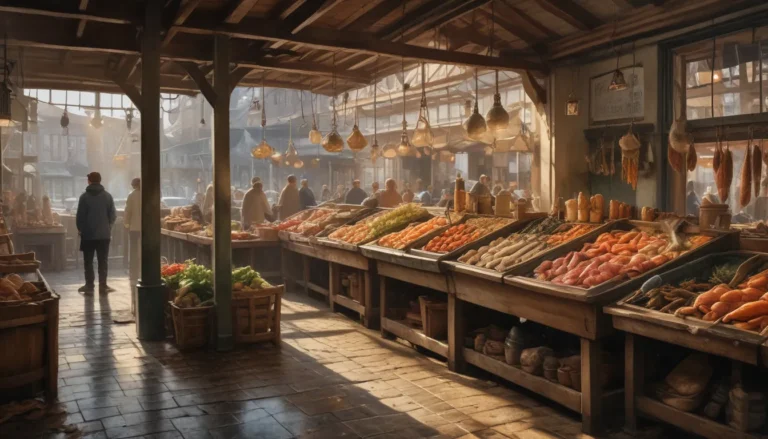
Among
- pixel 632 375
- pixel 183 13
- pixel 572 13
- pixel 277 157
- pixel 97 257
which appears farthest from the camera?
pixel 277 157

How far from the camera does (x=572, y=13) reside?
29.6ft

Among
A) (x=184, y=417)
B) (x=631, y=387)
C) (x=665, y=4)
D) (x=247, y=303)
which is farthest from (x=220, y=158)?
(x=665, y=4)

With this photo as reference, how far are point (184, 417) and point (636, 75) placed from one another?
24.4 ft

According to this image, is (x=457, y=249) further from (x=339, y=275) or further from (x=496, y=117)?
(x=339, y=275)

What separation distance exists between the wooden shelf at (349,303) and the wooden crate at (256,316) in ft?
4.54

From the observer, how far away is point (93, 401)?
552 cm

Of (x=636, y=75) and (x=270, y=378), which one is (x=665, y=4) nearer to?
(x=636, y=75)

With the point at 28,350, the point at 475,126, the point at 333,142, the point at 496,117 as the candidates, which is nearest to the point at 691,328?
the point at 496,117

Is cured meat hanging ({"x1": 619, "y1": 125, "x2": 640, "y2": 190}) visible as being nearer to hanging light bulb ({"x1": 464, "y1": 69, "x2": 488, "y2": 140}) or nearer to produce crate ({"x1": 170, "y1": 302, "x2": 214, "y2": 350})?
hanging light bulb ({"x1": 464, "y1": 69, "x2": 488, "y2": 140})

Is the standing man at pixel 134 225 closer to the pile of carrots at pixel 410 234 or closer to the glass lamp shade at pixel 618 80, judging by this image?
the pile of carrots at pixel 410 234

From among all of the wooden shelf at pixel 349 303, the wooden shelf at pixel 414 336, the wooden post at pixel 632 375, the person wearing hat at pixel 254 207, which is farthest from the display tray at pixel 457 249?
the person wearing hat at pixel 254 207

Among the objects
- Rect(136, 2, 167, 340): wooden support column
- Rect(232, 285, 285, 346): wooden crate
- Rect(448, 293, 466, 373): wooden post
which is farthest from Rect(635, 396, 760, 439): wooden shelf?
Rect(136, 2, 167, 340): wooden support column

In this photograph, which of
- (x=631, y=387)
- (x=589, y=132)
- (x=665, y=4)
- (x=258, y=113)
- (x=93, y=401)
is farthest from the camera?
(x=258, y=113)

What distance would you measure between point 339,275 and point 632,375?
561 centimetres
